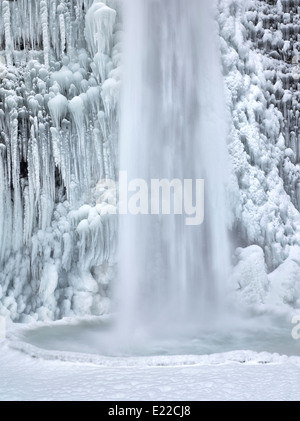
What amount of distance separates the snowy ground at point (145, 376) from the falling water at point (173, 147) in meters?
2.56

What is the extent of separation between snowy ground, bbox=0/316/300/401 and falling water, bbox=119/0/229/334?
2.56m

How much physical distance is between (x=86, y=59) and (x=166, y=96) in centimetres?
118

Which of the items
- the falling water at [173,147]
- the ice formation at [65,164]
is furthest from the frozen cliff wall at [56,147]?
the falling water at [173,147]

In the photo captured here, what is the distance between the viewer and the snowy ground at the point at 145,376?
3.73 m

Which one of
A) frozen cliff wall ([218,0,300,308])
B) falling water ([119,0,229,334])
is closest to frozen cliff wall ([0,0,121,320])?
falling water ([119,0,229,334])

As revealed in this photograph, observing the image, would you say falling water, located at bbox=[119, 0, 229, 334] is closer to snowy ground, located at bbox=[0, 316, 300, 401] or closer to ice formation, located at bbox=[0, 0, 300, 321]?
ice formation, located at bbox=[0, 0, 300, 321]

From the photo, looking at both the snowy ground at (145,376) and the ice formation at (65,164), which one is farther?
the ice formation at (65,164)

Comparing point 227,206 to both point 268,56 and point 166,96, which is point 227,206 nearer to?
point 166,96

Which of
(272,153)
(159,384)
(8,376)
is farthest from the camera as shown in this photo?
(272,153)

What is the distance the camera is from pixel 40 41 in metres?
7.40

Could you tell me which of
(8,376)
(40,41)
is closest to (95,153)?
(40,41)

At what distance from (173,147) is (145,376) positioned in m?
4.02

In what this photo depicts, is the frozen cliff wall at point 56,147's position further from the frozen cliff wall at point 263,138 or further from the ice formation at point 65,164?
the frozen cliff wall at point 263,138
